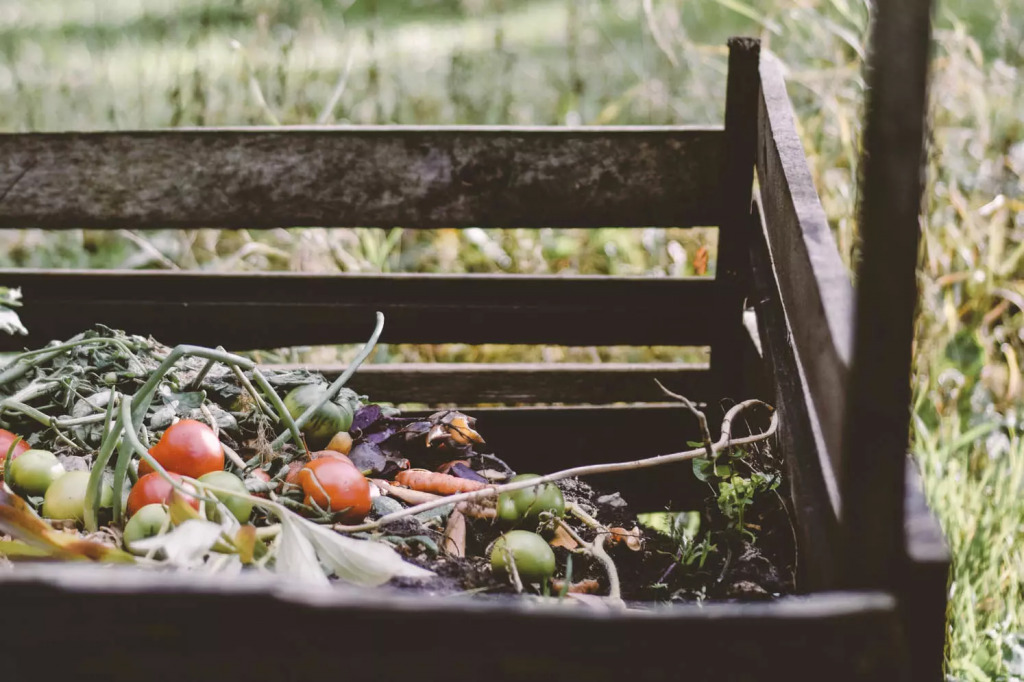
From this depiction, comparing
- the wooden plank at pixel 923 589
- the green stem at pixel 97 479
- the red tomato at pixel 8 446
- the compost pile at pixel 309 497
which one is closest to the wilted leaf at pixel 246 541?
the compost pile at pixel 309 497

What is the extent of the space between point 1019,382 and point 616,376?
4.10 ft

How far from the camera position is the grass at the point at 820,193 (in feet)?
7.25

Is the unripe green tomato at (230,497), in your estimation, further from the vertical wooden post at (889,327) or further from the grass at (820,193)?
the grass at (820,193)

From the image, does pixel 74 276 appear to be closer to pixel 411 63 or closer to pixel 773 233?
pixel 773 233

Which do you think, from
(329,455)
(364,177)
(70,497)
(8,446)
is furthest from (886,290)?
(364,177)

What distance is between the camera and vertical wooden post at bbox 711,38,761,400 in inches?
77.9

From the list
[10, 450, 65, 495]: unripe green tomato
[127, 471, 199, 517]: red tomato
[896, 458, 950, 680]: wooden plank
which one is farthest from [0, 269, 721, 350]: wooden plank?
[896, 458, 950, 680]: wooden plank

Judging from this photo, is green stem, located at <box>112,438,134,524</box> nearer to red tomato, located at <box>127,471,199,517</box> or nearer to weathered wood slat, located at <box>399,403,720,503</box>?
red tomato, located at <box>127,471,199,517</box>

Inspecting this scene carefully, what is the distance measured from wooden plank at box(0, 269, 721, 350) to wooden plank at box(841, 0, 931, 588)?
140 centimetres

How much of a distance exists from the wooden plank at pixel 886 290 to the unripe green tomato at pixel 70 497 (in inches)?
39.1

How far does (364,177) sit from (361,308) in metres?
0.32

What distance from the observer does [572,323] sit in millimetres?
2273

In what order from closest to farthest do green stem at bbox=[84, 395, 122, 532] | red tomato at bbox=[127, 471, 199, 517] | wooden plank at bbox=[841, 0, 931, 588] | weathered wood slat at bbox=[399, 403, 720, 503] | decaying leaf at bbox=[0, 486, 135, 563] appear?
wooden plank at bbox=[841, 0, 931, 588]
decaying leaf at bbox=[0, 486, 135, 563]
green stem at bbox=[84, 395, 122, 532]
red tomato at bbox=[127, 471, 199, 517]
weathered wood slat at bbox=[399, 403, 720, 503]

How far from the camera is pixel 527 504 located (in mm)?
1398
